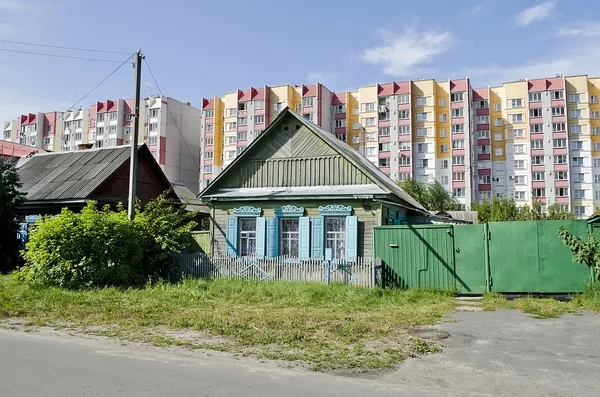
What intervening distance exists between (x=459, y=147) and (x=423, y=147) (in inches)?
181

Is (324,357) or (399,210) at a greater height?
(399,210)

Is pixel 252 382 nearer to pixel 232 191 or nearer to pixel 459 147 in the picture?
pixel 232 191

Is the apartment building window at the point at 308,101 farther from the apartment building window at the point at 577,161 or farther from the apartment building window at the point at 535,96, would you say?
the apartment building window at the point at 577,161

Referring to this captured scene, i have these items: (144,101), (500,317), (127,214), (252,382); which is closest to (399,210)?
(500,317)

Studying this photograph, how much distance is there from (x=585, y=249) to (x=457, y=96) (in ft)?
178

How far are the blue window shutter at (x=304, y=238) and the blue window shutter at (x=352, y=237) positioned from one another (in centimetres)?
150

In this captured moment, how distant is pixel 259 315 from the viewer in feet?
32.7

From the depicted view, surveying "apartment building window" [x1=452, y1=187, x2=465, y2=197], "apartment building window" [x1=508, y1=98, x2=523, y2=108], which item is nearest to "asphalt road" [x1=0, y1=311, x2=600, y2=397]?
"apartment building window" [x1=452, y1=187, x2=465, y2=197]

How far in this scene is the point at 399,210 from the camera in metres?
19.1

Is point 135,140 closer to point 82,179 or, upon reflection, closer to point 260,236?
point 260,236

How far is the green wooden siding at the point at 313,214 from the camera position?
16.6m

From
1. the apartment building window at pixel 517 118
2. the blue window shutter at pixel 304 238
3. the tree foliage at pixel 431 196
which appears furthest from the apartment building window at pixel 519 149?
the blue window shutter at pixel 304 238

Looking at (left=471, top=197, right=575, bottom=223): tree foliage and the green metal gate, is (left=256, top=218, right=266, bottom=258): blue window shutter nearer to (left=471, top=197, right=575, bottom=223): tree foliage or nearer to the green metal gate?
the green metal gate

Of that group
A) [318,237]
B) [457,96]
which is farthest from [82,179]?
[457,96]
